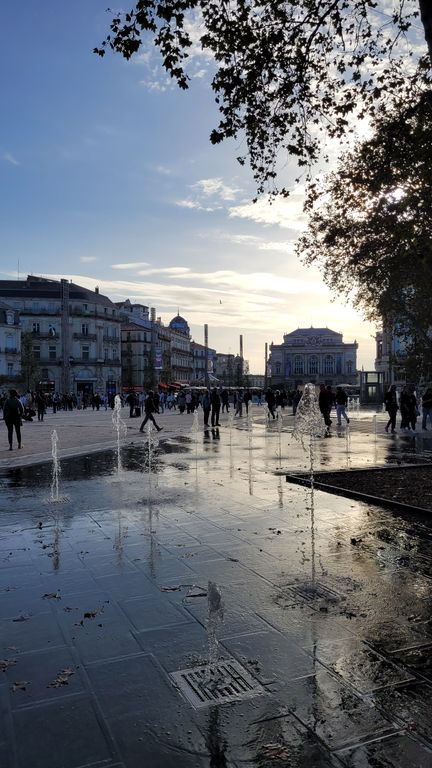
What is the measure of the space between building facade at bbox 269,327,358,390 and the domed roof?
22.0 metres

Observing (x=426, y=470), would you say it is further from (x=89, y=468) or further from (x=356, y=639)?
(x=356, y=639)

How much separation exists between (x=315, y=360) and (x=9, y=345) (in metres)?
88.8

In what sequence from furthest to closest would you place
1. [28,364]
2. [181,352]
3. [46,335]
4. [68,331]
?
[181,352] < [46,335] < [68,331] < [28,364]

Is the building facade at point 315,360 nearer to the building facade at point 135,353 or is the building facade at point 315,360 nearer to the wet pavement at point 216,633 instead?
the building facade at point 135,353

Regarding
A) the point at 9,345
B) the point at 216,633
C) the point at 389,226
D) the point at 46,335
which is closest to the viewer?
the point at 216,633

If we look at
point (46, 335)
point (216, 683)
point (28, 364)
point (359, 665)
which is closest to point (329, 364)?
point (46, 335)

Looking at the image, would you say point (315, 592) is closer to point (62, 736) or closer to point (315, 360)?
point (62, 736)

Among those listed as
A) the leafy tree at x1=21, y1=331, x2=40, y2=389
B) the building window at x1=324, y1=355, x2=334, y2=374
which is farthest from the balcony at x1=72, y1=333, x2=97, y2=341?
the building window at x1=324, y1=355, x2=334, y2=374

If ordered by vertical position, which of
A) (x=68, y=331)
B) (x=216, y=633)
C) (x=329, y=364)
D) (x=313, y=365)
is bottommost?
(x=216, y=633)

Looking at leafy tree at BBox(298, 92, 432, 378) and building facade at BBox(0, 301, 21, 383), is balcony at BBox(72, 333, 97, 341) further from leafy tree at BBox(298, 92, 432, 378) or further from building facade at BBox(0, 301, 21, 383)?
leafy tree at BBox(298, 92, 432, 378)

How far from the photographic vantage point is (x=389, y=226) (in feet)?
53.8

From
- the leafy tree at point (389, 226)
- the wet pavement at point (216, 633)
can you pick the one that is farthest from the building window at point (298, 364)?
the wet pavement at point (216, 633)

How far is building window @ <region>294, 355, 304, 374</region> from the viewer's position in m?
141

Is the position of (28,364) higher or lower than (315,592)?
higher
